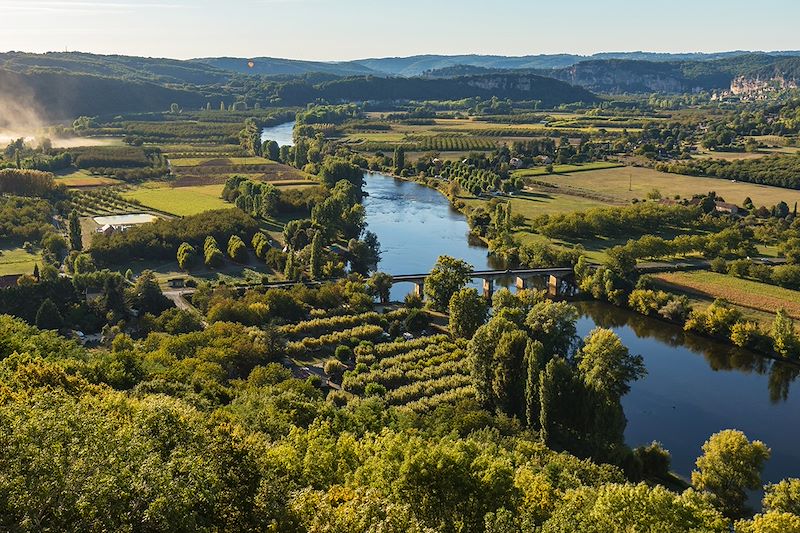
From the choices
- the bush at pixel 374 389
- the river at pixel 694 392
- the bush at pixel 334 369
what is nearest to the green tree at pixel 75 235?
the river at pixel 694 392

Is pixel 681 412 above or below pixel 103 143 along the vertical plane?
below

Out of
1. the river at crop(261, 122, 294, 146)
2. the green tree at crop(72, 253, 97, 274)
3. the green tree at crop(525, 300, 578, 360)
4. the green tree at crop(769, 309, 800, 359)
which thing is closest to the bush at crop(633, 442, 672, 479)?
the green tree at crop(525, 300, 578, 360)

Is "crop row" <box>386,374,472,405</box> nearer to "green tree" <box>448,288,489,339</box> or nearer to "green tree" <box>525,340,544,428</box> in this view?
"green tree" <box>525,340,544,428</box>

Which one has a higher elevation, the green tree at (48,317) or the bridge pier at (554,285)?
the green tree at (48,317)

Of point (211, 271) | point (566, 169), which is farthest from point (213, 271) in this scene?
point (566, 169)

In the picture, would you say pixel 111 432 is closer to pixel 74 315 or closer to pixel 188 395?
pixel 188 395

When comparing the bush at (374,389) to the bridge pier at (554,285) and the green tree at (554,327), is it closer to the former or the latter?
the green tree at (554,327)

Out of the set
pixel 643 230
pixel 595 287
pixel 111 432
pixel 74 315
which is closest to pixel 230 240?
pixel 74 315
